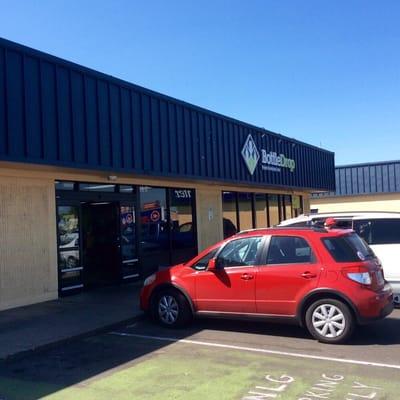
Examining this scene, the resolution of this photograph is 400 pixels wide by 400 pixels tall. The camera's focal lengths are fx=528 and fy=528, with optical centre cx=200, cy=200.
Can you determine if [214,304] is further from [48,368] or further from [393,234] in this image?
Result: [393,234]

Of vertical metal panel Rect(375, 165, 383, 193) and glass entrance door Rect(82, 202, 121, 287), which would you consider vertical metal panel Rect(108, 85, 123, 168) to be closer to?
glass entrance door Rect(82, 202, 121, 287)

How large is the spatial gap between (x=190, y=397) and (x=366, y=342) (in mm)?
3138

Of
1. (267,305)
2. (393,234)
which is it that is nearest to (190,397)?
(267,305)

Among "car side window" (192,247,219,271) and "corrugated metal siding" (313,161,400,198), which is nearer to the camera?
"car side window" (192,247,219,271)

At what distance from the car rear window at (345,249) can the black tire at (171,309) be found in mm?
2394

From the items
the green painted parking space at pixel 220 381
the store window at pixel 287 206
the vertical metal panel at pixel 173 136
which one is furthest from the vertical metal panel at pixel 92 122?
the store window at pixel 287 206

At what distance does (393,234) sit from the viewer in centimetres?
984

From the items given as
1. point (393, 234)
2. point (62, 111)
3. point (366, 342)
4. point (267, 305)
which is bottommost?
point (366, 342)

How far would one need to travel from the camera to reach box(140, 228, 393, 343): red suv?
23.3 feet

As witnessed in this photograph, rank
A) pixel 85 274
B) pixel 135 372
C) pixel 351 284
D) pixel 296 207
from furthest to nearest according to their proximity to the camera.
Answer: pixel 296 207 → pixel 85 274 → pixel 351 284 → pixel 135 372

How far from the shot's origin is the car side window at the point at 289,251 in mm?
7520

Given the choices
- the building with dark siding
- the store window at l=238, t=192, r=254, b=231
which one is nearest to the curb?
the building with dark siding

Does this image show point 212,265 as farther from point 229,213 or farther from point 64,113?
point 229,213

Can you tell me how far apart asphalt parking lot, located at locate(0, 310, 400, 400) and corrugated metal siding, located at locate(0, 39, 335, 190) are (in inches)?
145
